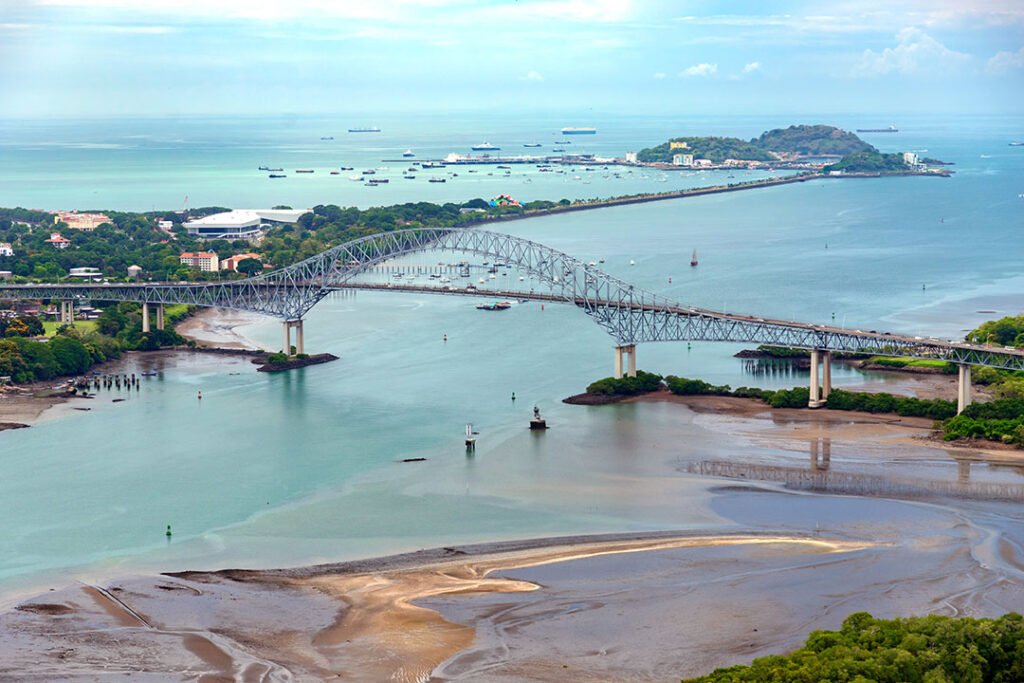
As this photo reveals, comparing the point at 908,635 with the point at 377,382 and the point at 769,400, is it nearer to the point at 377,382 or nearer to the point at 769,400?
the point at 769,400

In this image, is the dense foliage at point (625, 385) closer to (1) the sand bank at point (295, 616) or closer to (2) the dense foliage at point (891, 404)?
(2) the dense foliage at point (891, 404)

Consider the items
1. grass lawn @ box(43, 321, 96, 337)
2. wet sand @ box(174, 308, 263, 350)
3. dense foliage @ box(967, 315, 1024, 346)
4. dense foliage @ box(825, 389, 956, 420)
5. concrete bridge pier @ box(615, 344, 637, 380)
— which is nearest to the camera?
dense foliage @ box(825, 389, 956, 420)

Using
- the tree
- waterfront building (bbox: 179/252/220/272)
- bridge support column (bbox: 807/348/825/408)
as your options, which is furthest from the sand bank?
waterfront building (bbox: 179/252/220/272)

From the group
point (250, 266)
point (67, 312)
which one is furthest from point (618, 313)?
point (250, 266)

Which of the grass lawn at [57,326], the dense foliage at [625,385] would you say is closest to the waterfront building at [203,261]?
the grass lawn at [57,326]

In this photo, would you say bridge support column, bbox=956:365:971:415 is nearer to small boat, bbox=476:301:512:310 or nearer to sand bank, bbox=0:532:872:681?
sand bank, bbox=0:532:872:681

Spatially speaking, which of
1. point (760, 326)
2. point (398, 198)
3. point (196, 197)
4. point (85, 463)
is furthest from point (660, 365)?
Result: point (196, 197)
